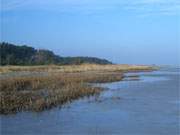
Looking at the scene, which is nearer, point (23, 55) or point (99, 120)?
point (99, 120)

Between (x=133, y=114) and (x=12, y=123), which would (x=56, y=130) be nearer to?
(x=12, y=123)

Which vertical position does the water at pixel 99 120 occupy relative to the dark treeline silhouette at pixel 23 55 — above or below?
below

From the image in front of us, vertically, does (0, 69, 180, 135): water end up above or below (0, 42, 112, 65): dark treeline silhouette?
below

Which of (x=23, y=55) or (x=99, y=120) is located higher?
(x=23, y=55)

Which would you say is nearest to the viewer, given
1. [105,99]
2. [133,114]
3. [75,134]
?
[75,134]

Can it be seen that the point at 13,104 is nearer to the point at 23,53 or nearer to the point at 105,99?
the point at 105,99

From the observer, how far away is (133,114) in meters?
15.3

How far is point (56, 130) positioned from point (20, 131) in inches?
41.9

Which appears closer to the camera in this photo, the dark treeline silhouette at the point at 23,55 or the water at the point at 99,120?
the water at the point at 99,120

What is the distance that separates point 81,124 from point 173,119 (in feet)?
11.2

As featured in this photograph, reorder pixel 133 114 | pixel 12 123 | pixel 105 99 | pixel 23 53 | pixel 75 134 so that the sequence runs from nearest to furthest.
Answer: pixel 75 134, pixel 12 123, pixel 133 114, pixel 105 99, pixel 23 53

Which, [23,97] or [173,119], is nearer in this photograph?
[173,119]

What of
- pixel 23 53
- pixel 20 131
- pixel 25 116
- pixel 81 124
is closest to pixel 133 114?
pixel 81 124

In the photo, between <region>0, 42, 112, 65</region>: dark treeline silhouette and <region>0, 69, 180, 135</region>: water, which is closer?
<region>0, 69, 180, 135</region>: water
